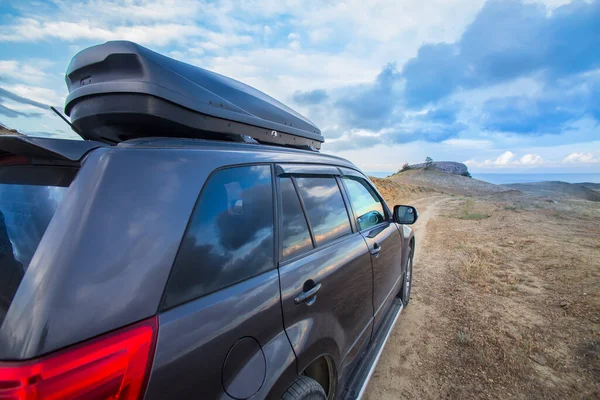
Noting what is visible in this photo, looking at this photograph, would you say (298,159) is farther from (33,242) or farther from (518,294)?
(518,294)

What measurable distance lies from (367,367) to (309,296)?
45.7 inches

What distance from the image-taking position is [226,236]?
1276mm

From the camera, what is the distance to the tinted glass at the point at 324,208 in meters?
1.90

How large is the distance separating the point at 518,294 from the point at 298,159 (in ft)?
14.4

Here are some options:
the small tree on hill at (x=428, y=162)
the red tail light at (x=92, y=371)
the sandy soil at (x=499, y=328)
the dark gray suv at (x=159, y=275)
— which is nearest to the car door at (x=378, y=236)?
the sandy soil at (x=499, y=328)

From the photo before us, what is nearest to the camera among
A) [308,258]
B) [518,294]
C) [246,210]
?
[246,210]

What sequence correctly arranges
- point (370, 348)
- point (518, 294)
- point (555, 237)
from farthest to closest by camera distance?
point (555, 237) → point (518, 294) → point (370, 348)

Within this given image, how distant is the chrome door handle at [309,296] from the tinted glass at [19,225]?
105 centimetres

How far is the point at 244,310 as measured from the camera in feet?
Result: 3.84

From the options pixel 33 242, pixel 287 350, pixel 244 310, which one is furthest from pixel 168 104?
pixel 287 350

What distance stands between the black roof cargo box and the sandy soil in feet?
8.40

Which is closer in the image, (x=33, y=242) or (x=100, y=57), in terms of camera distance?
(x=33, y=242)

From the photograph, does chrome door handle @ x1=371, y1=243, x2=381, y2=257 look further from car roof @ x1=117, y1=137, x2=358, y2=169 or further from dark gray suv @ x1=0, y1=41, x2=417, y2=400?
car roof @ x1=117, y1=137, x2=358, y2=169

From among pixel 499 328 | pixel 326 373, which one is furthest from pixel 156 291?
pixel 499 328
